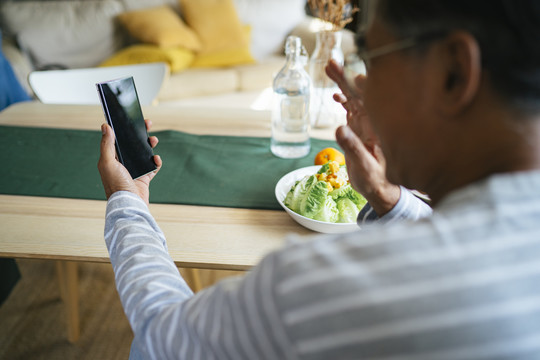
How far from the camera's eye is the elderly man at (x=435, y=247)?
0.41 metres

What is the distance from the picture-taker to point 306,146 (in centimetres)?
139

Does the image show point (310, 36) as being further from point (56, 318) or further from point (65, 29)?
point (56, 318)

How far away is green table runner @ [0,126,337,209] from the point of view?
116 cm

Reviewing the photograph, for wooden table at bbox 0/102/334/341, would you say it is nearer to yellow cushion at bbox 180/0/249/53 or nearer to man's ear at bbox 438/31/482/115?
man's ear at bbox 438/31/482/115

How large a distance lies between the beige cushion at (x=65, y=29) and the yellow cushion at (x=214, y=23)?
521mm

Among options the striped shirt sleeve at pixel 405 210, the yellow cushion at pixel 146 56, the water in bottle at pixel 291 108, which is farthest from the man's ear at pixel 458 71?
the yellow cushion at pixel 146 56

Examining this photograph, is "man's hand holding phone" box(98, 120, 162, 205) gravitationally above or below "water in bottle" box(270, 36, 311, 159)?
above

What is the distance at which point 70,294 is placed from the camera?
1.63m

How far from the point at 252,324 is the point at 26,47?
3201 millimetres

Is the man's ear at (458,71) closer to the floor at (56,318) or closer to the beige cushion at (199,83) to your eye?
the floor at (56,318)

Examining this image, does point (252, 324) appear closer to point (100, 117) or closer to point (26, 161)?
point (26, 161)

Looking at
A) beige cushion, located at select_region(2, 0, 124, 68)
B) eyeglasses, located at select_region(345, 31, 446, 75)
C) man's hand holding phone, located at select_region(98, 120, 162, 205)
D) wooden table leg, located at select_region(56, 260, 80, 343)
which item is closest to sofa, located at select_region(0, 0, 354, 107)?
beige cushion, located at select_region(2, 0, 124, 68)

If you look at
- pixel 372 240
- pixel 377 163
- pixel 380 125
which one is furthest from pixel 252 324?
pixel 377 163

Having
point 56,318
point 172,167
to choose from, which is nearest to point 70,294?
point 56,318
